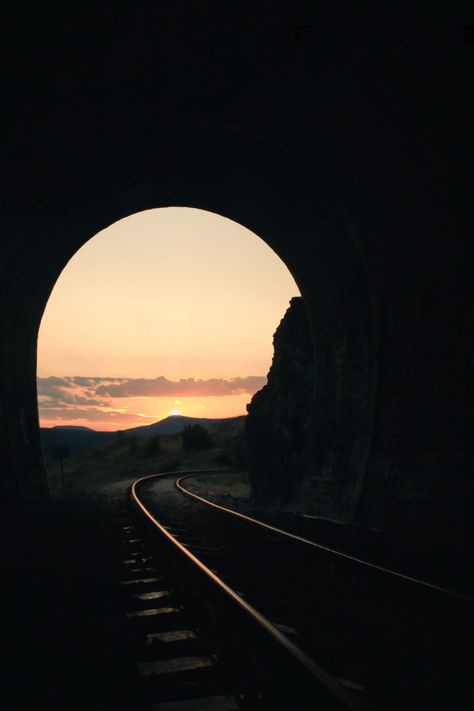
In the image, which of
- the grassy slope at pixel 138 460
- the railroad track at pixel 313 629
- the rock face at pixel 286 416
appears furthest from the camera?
the grassy slope at pixel 138 460

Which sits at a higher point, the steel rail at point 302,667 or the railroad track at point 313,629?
the steel rail at point 302,667

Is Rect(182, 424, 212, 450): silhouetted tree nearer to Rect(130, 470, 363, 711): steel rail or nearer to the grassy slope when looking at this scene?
the grassy slope

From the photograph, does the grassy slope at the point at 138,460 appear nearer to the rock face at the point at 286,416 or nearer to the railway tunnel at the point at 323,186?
the rock face at the point at 286,416

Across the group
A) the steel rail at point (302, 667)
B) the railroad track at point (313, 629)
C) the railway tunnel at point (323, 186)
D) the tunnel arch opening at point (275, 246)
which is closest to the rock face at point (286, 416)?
the tunnel arch opening at point (275, 246)

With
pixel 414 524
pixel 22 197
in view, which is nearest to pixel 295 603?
pixel 414 524

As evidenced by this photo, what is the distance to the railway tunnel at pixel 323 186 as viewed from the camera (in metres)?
7.91

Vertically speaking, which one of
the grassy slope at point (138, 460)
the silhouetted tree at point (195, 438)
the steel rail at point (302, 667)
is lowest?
the steel rail at point (302, 667)

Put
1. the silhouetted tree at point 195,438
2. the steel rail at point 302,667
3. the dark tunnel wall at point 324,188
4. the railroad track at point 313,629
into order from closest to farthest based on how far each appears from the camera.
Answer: the steel rail at point 302,667 < the railroad track at point 313,629 < the dark tunnel wall at point 324,188 < the silhouetted tree at point 195,438

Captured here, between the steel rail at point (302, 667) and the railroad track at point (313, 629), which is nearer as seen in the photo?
the steel rail at point (302, 667)

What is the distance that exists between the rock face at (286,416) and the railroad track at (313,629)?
924 centimetres

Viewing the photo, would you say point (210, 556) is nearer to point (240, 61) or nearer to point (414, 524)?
point (414, 524)

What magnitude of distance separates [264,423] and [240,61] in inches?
449

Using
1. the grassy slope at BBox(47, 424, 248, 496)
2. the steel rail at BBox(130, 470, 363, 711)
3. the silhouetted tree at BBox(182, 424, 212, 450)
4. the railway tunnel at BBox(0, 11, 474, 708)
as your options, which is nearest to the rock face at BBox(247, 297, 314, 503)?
the railway tunnel at BBox(0, 11, 474, 708)

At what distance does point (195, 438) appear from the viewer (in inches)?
1710
